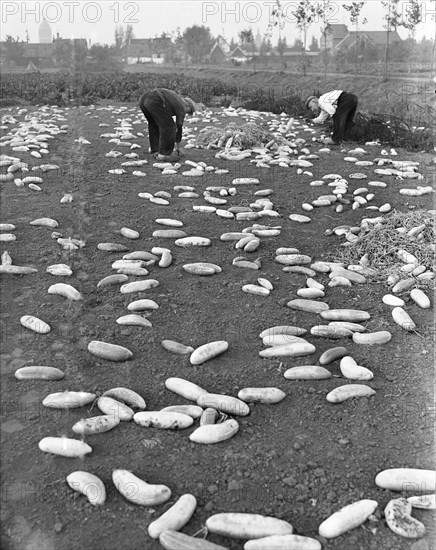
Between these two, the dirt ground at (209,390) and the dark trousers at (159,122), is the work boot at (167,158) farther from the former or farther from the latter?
the dirt ground at (209,390)

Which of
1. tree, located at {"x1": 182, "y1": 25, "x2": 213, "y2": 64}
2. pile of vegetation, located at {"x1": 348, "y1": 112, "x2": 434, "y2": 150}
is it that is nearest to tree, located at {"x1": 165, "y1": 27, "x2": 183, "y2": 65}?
tree, located at {"x1": 182, "y1": 25, "x2": 213, "y2": 64}

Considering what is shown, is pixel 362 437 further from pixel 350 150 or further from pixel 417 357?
pixel 350 150

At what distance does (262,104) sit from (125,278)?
12.6 m

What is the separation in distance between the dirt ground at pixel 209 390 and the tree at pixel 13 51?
6.32 feet

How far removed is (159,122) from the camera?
8.36 m

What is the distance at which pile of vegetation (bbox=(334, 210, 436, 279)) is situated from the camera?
15.5 ft

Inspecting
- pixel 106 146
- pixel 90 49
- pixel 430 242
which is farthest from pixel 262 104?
pixel 430 242

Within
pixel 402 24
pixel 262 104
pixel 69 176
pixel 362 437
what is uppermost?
pixel 402 24

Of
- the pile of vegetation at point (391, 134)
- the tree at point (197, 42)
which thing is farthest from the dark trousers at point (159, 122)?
the tree at point (197, 42)

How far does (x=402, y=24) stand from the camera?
745 inches

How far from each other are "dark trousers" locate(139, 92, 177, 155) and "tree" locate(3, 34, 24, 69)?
194 centimetres

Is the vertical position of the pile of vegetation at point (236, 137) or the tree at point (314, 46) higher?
the tree at point (314, 46)

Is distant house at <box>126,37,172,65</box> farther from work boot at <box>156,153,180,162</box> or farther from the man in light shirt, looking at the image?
work boot at <box>156,153,180,162</box>

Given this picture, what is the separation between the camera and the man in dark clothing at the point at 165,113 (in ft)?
27.2
